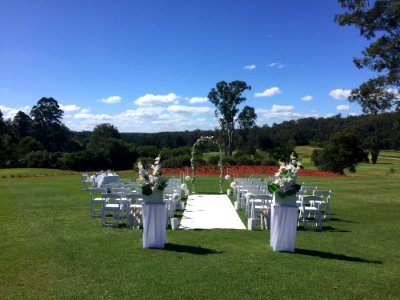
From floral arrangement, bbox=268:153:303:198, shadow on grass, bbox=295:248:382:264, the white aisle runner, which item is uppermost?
floral arrangement, bbox=268:153:303:198

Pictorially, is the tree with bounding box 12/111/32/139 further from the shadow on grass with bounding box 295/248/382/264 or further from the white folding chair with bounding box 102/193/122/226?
the shadow on grass with bounding box 295/248/382/264

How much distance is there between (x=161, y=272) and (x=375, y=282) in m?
3.53

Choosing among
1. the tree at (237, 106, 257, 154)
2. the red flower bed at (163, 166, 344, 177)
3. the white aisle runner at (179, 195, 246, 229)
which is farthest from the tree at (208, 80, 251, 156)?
the white aisle runner at (179, 195, 246, 229)

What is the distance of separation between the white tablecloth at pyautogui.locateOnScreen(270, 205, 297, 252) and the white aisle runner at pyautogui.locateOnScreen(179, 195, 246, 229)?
9.48 feet

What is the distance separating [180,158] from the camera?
35594 millimetres

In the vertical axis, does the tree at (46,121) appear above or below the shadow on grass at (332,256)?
above

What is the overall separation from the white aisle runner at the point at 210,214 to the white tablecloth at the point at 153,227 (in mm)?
2640

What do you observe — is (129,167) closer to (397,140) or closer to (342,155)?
(342,155)

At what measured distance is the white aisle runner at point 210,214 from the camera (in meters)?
11.3

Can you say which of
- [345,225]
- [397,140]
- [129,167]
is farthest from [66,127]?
[345,225]

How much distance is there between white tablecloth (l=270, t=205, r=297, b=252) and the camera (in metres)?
8.14

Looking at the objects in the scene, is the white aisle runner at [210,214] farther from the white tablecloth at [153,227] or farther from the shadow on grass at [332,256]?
the shadow on grass at [332,256]

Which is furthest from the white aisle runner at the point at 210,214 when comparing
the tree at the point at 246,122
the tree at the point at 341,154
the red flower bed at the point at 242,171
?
the tree at the point at 246,122

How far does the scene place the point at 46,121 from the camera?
8412 cm
